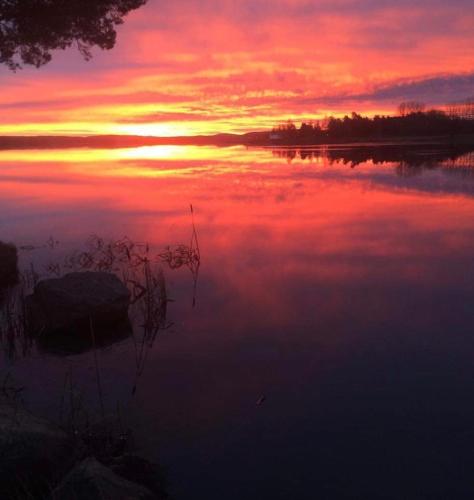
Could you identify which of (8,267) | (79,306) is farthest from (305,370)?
(8,267)

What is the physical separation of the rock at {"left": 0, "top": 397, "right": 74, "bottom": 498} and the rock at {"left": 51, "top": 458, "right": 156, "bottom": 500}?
0.52m

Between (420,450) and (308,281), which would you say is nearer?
(420,450)

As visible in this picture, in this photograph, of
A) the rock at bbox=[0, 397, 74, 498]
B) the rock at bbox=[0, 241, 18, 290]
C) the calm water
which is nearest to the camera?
the rock at bbox=[0, 397, 74, 498]

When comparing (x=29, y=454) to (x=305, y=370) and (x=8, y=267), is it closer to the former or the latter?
(x=305, y=370)

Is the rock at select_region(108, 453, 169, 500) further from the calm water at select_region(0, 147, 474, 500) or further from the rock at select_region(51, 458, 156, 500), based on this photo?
the rock at select_region(51, 458, 156, 500)

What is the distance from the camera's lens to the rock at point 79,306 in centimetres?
1023

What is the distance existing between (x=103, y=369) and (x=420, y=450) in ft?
16.8

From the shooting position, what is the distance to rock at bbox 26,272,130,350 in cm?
1023

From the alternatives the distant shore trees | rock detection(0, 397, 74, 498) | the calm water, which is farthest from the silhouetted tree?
the distant shore trees

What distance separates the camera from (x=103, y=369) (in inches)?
339

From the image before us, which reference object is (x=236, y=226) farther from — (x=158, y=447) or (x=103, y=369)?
(x=158, y=447)

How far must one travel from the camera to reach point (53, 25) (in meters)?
16.5

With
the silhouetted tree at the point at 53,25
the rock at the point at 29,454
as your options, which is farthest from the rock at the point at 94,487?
the silhouetted tree at the point at 53,25

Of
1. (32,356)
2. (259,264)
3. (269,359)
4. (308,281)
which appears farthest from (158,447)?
(259,264)
